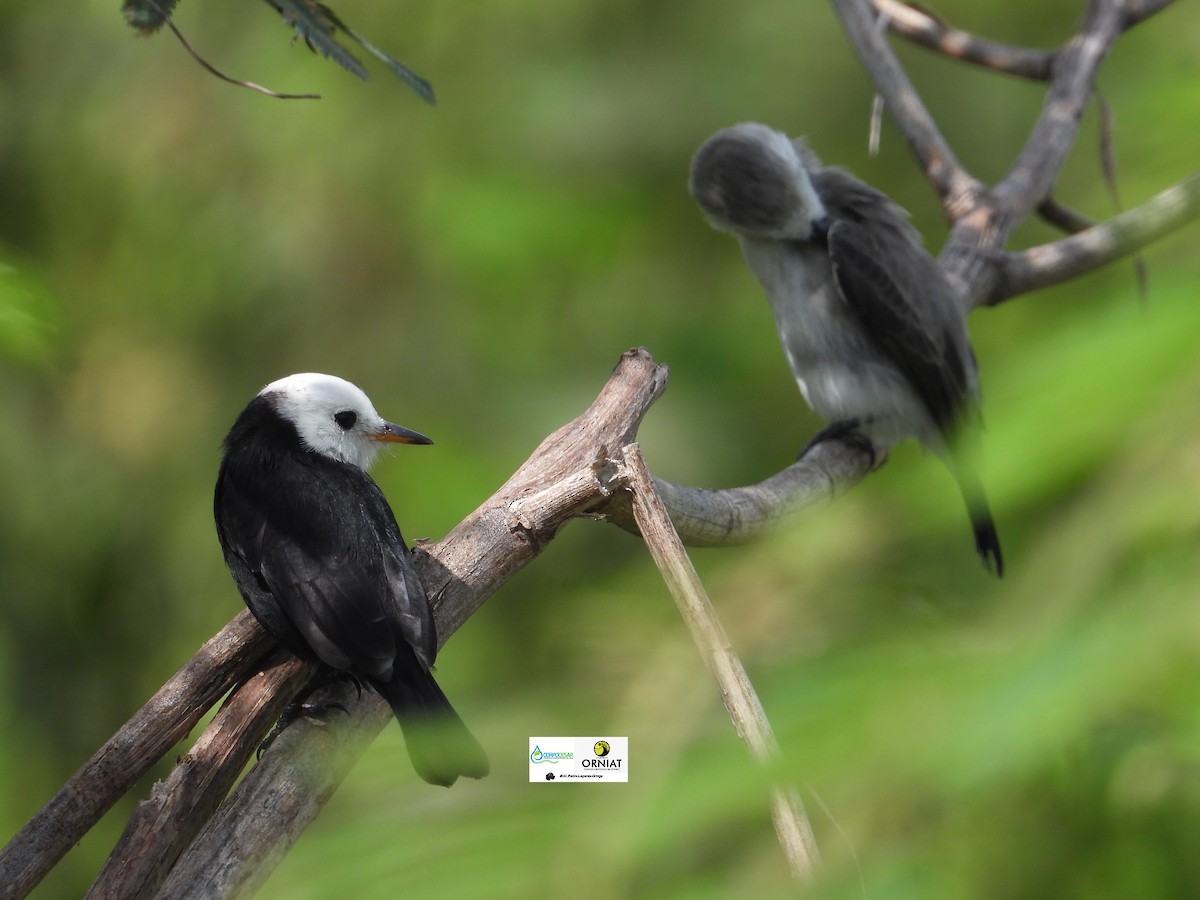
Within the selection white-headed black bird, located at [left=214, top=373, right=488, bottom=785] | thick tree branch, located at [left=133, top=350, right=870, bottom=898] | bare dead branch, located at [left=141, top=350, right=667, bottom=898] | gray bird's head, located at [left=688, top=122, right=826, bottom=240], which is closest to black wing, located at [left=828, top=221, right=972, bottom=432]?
gray bird's head, located at [left=688, top=122, right=826, bottom=240]

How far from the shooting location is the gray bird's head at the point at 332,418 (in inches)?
99.0

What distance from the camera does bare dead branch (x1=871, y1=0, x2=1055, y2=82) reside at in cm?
373

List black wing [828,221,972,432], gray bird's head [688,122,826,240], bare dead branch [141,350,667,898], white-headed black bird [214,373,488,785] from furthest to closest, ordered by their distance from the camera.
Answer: black wing [828,221,972,432] < gray bird's head [688,122,826,240] < white-headed black bird [214,373,488,785] < bare dead branch [141,350,667,898]

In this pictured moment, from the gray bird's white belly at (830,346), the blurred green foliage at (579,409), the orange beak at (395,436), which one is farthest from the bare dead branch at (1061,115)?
the orange beak at (395,436)

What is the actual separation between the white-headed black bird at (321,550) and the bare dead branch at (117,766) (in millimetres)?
145

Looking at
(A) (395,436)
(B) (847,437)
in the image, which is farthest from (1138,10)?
(A) (395,436)

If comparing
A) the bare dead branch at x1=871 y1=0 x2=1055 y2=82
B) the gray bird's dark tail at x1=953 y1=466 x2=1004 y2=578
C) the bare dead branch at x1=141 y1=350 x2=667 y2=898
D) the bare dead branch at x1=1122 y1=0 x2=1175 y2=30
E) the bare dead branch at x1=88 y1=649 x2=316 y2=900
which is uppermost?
the gray bird's dark tail at x1=953 y1=466 x2=1004 y2=578

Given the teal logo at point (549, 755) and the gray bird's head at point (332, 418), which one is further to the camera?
the gray bird's head at point (332, 418)

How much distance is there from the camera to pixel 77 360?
4.77 m

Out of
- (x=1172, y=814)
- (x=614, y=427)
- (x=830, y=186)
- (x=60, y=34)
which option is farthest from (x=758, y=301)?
(x=1172, y=814)

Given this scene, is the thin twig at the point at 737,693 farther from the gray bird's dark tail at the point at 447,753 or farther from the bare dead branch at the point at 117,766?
the bare dead branch at the point at 117,766

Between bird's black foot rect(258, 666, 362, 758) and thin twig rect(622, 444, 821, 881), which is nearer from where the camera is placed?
thin twig rect(622, 444, 821, 881)

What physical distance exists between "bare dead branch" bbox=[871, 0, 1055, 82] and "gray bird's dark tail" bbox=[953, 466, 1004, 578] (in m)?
3.57

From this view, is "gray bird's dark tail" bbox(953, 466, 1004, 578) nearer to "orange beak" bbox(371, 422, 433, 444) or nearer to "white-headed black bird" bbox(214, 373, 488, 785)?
"white-headed black bird" bbox(214, 373, 488, 785)
